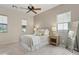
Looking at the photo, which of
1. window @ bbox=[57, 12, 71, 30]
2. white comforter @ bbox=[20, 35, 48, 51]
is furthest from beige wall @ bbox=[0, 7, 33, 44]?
window @ bbox=[57, 12, 71, 30]

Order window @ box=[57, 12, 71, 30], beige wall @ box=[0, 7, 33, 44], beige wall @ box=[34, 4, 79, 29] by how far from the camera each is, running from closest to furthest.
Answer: window @ box=[57, 12, 71, 30], beige wall @ box=[0, 7, 33, 44], beige wall @ box=[34, 4, 79, 29]

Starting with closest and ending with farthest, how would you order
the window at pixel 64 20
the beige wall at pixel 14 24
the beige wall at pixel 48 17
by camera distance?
the window at pixel 64 20, the beige wall at pixel 14 24, the beige wall at pixel 48 17

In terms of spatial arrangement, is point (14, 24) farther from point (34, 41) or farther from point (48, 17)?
point (48, 17)

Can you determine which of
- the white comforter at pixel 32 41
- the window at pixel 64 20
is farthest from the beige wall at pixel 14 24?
the window at pixel 64 20

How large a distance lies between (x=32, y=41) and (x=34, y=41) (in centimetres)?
12

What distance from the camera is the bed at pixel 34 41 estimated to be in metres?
3.90

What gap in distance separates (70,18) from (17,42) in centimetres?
273

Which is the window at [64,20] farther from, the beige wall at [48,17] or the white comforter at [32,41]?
the white comforter at [32,41]

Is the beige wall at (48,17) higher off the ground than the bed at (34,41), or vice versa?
the beige wall at (48,17)

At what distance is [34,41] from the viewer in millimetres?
3947

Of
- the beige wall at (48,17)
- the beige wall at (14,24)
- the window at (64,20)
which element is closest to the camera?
the window at (64,20)

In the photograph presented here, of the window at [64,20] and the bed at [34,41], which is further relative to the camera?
the bed at [34,41]

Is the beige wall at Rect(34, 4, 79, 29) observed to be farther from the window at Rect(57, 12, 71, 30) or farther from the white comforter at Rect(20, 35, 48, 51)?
the white comforter at Rect(20, 35, 48, 51)

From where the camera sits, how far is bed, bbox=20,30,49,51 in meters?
3.90
